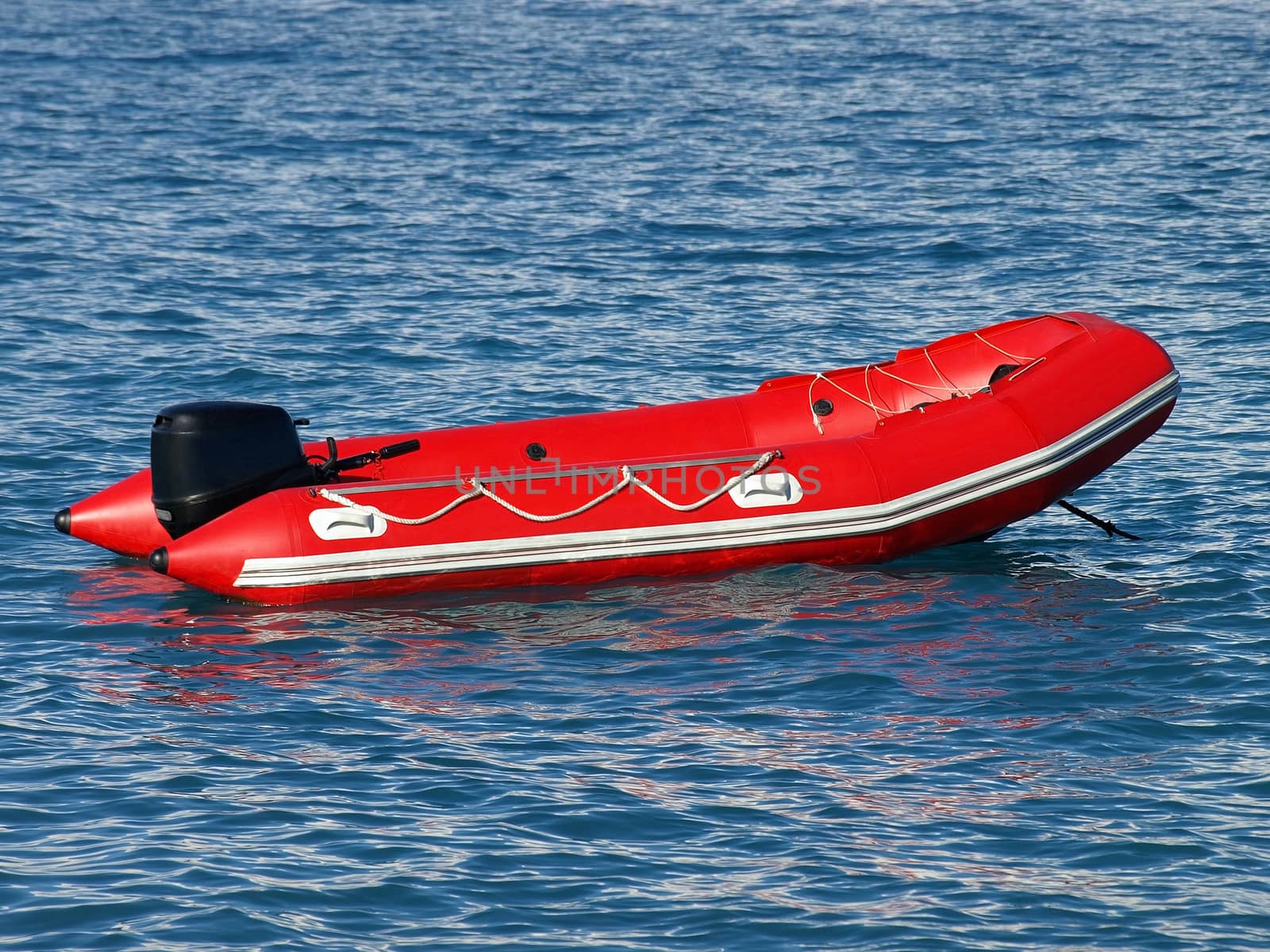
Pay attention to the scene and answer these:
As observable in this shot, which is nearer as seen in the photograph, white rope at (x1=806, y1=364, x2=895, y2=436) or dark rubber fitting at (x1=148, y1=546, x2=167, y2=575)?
dark rubber fitting at (x1=148, y1=546, x2=167, y2=575)

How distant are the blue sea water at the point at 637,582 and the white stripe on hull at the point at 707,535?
0.16 metres

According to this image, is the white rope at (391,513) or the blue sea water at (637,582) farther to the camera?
the white rope at (391,513)

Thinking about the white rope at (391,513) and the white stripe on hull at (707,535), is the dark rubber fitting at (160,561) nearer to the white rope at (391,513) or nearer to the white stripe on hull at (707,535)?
the white stripe on hull at (707,535)

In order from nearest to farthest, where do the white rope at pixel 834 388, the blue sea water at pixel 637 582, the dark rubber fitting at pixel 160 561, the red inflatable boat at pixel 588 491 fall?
1. the blue sea water at pixel 637 582
2. the dark rubber fitting at pixel 160 561
3. the red inflatable boat at pixel 588 491
4. the white rope at pixel 834 388

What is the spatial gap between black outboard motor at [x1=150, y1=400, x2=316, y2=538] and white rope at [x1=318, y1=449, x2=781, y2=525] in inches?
13.8

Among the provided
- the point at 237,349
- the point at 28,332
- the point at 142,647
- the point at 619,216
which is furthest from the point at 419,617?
the point at 619,216

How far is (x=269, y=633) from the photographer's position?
593 cm

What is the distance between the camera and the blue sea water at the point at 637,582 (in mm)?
4180

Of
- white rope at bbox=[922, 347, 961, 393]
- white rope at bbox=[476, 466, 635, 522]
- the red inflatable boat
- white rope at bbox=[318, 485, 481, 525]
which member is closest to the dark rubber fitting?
the red inflatable boat

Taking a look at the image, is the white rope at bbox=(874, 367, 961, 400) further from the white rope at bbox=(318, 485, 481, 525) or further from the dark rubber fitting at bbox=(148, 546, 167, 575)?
the dark rubber fitting at bbox=(148, 546, 167, 575)

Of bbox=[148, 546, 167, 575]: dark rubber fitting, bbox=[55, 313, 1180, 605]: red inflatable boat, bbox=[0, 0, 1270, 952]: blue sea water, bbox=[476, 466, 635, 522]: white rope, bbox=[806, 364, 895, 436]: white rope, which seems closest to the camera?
bbox=[0, 0, 1270, 952]: blue sea water

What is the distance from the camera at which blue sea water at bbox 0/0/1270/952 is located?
4180 mm

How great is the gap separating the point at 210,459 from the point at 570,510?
140 cm

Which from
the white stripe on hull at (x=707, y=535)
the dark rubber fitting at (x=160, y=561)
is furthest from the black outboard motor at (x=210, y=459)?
the white stripe on hull at (x=707, y=535)
